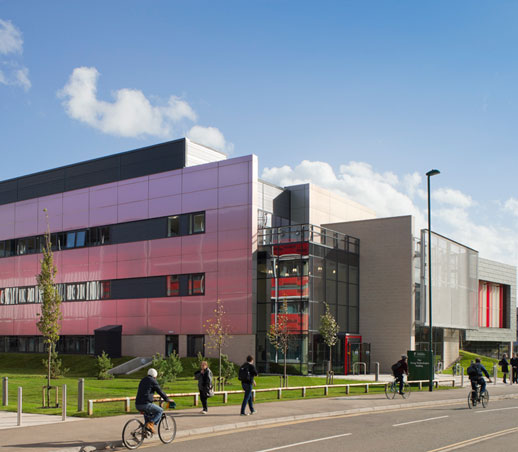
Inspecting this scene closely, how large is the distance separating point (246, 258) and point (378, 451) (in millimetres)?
28128

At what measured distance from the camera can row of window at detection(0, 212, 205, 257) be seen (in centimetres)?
4381

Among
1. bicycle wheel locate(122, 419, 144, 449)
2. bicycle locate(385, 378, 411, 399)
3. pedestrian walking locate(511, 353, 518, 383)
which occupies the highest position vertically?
bicycle wheel locate(122, 419, 144, 449)

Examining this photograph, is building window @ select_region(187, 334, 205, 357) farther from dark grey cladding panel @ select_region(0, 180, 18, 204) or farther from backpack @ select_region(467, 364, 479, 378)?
dark grey cladding panel @ select_region(0, 180, 18, 204)

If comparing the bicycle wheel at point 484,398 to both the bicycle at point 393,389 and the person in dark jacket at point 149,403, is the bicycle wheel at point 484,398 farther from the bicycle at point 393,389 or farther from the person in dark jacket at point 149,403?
the person in dark jacket at point 149,403

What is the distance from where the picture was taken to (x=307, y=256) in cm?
3869

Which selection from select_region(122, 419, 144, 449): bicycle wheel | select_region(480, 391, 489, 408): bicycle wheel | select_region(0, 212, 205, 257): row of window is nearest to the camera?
select_region(122, 419, 144, 449): bicycle wheel

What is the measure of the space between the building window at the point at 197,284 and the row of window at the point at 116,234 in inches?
119

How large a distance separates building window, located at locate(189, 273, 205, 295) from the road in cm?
2353

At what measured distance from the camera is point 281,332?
123 ft

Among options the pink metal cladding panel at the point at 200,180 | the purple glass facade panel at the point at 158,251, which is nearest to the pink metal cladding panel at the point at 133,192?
the purple glass facade panel at the point at 158,251

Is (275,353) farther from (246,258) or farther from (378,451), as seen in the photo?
(378,451)

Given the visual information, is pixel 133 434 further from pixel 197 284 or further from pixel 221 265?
pixel 197 284

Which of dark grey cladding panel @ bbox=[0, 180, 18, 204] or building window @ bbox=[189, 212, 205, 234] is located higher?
dark grey cladding panel @ bbox=[0, 180, 18, 204]

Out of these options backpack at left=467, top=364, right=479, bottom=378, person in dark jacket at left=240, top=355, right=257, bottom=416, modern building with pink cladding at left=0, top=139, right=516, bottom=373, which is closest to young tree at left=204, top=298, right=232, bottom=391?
modern building with pink cladding at left=0, top=139, right=516, bottom=373
